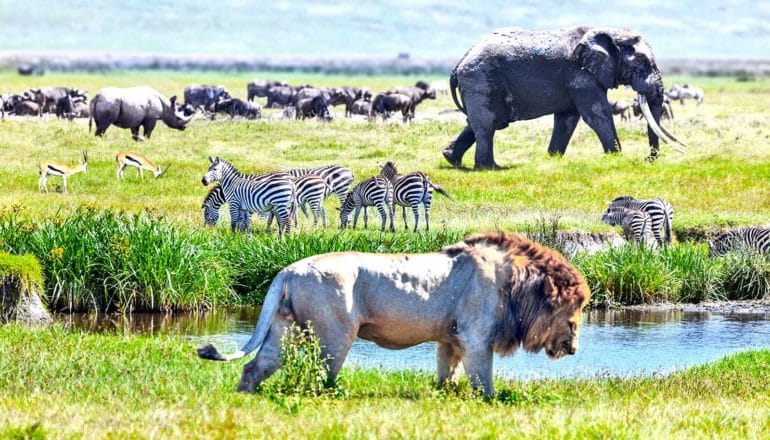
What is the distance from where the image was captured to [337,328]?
Answer: 34.9 feet

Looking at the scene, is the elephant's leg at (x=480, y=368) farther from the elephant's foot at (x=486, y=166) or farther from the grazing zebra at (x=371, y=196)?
the elephant's foot at (x=486, y=166)

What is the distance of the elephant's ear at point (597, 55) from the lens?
114 feet

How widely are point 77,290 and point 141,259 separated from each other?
930 mm

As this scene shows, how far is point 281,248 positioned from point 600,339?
17.1 ft

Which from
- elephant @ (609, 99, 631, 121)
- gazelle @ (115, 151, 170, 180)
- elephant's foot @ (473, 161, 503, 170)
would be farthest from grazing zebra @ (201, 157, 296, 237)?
elephant @ (609, 99, 631, 121)

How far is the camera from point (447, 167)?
116 feet

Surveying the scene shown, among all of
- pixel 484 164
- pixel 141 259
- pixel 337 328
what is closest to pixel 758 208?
pixel 484 164

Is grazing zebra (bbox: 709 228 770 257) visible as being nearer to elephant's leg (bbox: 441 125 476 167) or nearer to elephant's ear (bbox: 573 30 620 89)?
elephant's ear (bbox: 573 30 620 89)

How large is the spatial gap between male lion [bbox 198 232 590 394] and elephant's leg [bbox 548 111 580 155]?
25408 mm

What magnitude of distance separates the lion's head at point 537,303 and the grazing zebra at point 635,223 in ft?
39.0

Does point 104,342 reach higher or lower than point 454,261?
lower

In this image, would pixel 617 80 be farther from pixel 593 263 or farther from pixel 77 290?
pixel 77 290

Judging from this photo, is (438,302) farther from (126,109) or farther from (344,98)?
(344,98)

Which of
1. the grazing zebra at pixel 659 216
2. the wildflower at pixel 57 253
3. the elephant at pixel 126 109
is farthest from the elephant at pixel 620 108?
the wildflower at pixel 57 253
